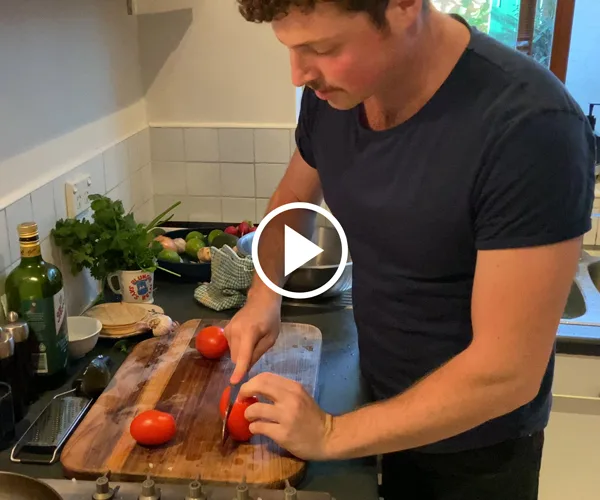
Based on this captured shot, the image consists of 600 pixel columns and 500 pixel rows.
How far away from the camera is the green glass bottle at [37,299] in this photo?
1168 millimetres

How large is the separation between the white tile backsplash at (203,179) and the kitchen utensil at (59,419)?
0.90m

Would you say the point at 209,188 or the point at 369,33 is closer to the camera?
the point at 369,33

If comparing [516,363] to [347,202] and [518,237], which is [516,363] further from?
[347,202]

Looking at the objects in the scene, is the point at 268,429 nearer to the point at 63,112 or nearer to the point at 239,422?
the point at 239,422

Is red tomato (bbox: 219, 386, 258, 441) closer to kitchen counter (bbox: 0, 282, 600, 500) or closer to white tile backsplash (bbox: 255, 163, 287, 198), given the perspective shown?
kitchen counter (bbox: 0, 282, 600, 500)

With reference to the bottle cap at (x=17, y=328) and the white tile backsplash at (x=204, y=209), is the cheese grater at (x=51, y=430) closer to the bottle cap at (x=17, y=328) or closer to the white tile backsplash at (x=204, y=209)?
the bottle cap at (x=17, y=328)

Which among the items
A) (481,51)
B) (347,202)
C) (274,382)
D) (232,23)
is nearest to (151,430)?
(274,382)

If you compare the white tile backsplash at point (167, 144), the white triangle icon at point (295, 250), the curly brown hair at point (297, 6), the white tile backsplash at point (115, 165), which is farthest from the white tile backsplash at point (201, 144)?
the curly brown hair at point (297, 6)

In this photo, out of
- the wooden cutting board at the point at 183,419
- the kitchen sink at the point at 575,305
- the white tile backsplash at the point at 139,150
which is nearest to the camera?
the wooden cutting board at the point at 183,419

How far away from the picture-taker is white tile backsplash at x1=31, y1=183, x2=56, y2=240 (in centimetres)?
134

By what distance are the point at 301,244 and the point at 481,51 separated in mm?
653

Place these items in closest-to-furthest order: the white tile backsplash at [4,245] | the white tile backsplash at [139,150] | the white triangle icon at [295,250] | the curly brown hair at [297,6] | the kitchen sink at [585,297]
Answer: the curly brown hair at [297,6]
the white tile backsplash at [4,245]
the white triangle icon at [295,250]
the kitchen sink at [585,297]
the white tile backsplash at [139,150]

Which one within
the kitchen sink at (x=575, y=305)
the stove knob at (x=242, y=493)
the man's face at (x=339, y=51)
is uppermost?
the man's face at (x=339, y=51)

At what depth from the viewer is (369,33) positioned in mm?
789
